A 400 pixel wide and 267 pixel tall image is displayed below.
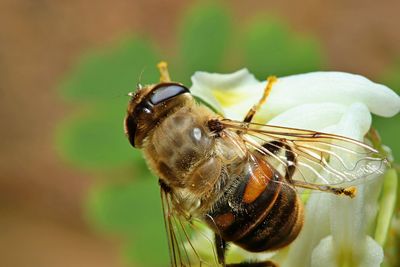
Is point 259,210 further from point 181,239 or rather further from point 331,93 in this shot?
point 331,93

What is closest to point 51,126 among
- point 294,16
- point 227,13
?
point 294,16

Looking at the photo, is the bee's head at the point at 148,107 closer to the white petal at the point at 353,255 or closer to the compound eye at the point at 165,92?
the compound eye at the point at 165,92

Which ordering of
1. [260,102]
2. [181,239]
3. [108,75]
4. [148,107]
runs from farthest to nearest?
[108,75]
[260,102]
[181,239]
[148,107]

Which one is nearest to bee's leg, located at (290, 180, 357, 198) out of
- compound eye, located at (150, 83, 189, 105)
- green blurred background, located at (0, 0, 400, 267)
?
compound eye, located at (150, 83, 189, 105)

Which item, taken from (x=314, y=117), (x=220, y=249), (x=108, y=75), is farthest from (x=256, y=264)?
(x=108, y=75)

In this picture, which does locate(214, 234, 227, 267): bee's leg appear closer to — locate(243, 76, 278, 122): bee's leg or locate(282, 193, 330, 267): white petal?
locate(282, 193, 330, 267): white petal

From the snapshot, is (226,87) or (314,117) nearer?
(314,117)

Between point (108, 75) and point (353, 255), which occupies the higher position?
point (108, 75)
